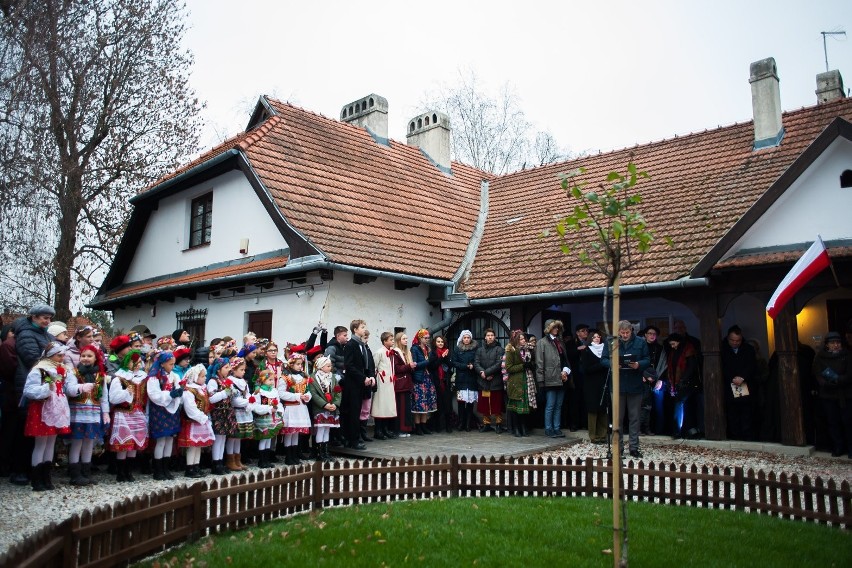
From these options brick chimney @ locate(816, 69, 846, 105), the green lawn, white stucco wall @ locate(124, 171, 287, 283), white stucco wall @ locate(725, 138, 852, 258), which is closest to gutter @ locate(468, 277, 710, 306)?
white stucco wall @ locate(725, 138, 852, 258)

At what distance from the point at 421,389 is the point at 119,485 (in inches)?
219

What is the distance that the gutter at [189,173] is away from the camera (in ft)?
43.6

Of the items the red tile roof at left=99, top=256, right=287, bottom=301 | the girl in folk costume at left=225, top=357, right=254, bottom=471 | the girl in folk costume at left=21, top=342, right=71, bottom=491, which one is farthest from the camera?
the red tile roof at left=99, top=256, right=287, bottom=301

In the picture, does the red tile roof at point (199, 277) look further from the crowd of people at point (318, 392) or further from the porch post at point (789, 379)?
the porch post at point (789, 379)

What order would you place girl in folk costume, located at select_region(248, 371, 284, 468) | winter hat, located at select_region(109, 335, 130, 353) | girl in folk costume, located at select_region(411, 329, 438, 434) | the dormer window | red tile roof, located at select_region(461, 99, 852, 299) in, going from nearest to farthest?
winter hat, located at select_region(109, 335, 130, 353)
girl in folk costume, located at select_region(248, 371, 284, 468)
red tile roof, located at select_region(461, 99, 852, 299)
girl in folk costume, located at select_region(411, 329, 438, 434)
the dormer window

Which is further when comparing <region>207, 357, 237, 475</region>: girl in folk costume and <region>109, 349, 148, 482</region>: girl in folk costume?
<region>207, 357, 237, 475</region>: girl in folk costume

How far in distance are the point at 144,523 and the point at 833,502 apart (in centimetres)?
590

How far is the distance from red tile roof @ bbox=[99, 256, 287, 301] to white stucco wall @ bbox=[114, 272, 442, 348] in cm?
54

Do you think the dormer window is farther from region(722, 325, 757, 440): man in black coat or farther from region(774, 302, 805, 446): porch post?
region(774, 302, 805, 446): porch post

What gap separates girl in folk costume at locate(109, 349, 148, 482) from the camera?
7.85m

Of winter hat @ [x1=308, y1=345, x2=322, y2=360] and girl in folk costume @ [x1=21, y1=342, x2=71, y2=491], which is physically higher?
winter hat @ [x1=308, y1=345, x2=322, y2=360]

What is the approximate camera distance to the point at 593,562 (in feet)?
16.4

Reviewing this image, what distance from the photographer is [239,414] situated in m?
8.72

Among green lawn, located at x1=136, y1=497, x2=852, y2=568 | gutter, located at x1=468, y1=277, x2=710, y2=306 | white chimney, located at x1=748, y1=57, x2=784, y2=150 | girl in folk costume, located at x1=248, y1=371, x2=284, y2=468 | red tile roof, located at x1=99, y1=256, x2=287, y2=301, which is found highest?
white chimney, located at x1=748, y1=57, x2=784, y2=150
